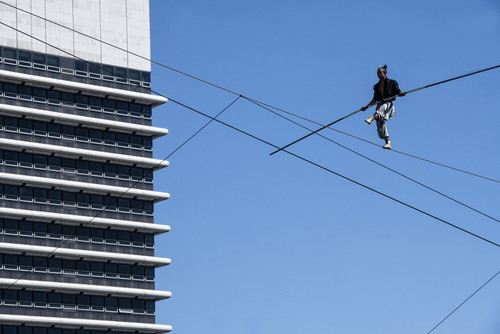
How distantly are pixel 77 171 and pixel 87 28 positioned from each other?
58.6 ft

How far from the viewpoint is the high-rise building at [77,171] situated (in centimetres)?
15162

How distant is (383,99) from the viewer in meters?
48.5

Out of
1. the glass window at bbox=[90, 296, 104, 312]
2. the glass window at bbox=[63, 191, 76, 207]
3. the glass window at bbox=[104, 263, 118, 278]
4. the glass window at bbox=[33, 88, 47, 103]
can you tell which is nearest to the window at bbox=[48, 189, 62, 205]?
the glass window at bbox=[63, 191, 76, 207]

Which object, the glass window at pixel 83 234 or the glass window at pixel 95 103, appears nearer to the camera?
the glass window at pixel 83 234

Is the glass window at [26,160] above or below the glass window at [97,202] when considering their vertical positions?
above

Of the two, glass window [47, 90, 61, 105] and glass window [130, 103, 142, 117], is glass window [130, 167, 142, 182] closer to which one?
glass window [130, 103, 142, 117]

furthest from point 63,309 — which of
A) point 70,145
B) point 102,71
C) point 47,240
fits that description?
point 102,71

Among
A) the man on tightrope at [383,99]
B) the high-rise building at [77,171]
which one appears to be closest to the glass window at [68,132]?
the high-rise building at [77,171]

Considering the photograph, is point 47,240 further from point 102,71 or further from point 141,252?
point 102,71

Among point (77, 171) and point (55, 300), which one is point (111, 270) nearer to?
point (55, 300)

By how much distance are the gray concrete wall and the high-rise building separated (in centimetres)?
16

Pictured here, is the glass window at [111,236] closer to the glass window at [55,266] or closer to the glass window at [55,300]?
the glass window at [55,266]

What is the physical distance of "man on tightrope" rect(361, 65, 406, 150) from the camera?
4838 centimetres

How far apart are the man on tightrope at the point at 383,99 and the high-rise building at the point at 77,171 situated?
101848mm
